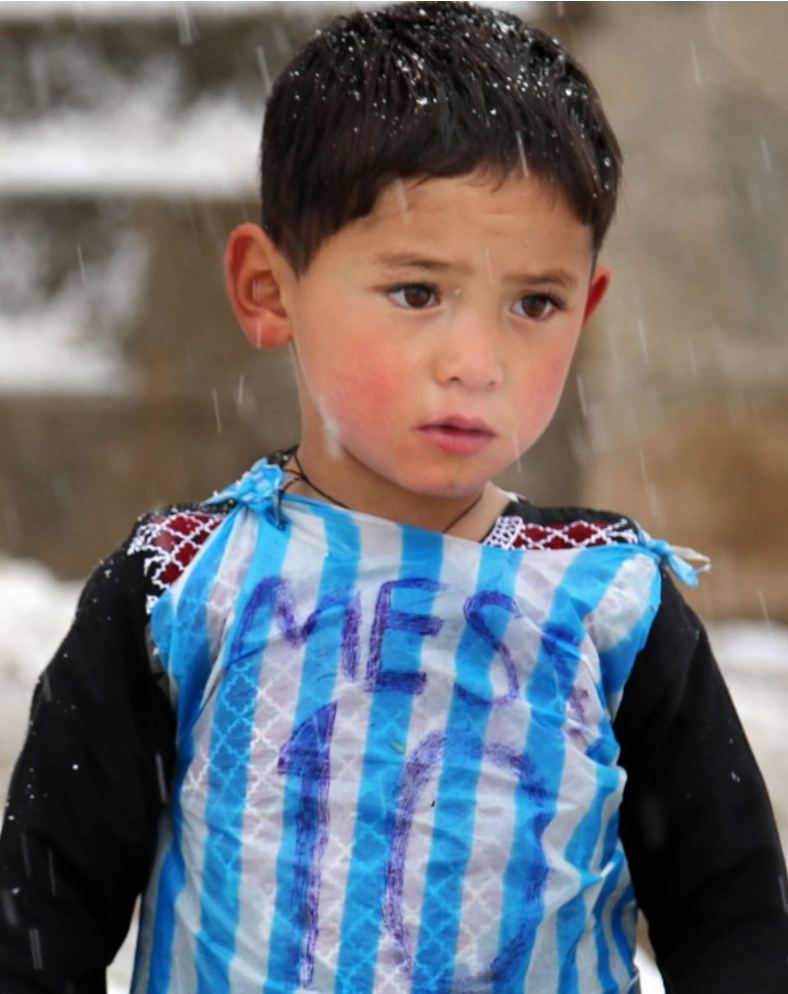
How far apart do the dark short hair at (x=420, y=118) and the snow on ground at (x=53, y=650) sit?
1900 millimetres

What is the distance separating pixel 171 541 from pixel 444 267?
40 centimetres

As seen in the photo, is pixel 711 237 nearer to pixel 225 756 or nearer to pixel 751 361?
pixel 751 361

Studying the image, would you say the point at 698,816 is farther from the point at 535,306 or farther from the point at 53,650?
the point at 53,650

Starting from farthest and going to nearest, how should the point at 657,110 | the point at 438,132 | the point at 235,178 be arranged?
the point at 235,178
the point at 657,110
the point at 438,132

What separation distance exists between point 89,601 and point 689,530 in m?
2.69

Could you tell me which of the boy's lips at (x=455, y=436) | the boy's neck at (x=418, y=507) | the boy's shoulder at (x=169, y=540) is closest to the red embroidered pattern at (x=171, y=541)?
the boy's shoulder at (x=169, y=540)

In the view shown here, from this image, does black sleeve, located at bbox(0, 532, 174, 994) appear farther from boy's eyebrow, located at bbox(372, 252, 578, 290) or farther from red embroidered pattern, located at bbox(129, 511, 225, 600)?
boy's eyebrow, located at bbox(372, 252, 578, 290)

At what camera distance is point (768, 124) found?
161 inches

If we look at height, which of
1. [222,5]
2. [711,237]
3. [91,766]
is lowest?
[91,766]

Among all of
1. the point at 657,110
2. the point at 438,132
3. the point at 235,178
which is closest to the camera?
the point at 438,132

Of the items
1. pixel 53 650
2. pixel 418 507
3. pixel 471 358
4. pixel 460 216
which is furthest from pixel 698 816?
pixel 53 650

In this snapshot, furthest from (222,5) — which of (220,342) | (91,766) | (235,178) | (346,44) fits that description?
(91,766)

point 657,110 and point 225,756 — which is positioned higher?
point 657,110

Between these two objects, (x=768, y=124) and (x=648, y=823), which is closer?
(x=648, y=823)
